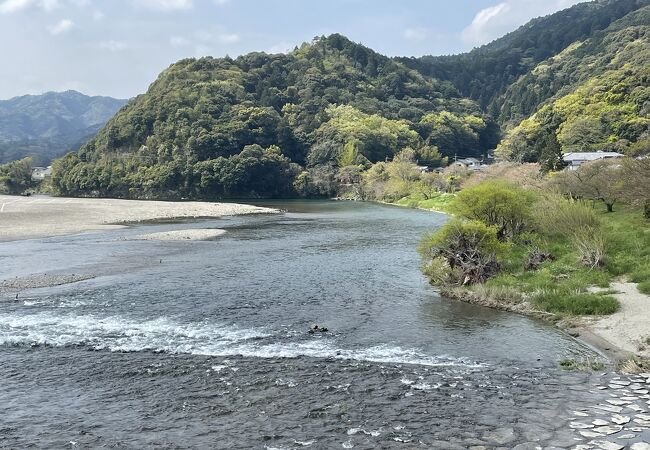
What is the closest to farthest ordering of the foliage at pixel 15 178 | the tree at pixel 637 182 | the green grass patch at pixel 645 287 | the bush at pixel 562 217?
the green grass patch at pixel 645 287, the bush at pixel 562 217, the tree at pixel 637 182, the foliage at pixel 15 178

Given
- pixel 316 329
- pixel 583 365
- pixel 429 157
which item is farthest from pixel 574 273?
pixel 429 157

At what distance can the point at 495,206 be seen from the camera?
34.8 meters

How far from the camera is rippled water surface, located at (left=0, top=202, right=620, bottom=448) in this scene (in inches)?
518

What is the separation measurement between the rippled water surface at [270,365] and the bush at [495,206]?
20.0 feet

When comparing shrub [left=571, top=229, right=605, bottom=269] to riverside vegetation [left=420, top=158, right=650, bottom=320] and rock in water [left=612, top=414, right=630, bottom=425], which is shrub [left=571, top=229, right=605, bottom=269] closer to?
riverside vegetation [left=420, top=158, right=650, bottom=320]

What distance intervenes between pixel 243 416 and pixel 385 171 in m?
105

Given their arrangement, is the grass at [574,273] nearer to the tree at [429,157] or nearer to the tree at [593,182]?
the tree at [593,182]

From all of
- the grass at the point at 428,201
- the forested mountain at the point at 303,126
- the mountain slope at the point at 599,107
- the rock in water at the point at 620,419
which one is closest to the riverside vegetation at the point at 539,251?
the rock in water at the point at 620,419

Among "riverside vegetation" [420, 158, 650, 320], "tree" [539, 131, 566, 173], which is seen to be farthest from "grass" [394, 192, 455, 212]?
"riverside vegetation" [420, 158, 650, 320]

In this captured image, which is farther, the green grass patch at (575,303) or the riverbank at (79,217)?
the riverbank at (79,217)

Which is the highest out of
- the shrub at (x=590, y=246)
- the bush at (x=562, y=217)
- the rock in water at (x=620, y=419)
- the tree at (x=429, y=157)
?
the tree at (x=429, y=157)

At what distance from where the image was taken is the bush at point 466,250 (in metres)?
29.3

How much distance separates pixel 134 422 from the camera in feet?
45.1

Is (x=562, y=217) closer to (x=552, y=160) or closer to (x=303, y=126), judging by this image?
(x=552, y=160)
